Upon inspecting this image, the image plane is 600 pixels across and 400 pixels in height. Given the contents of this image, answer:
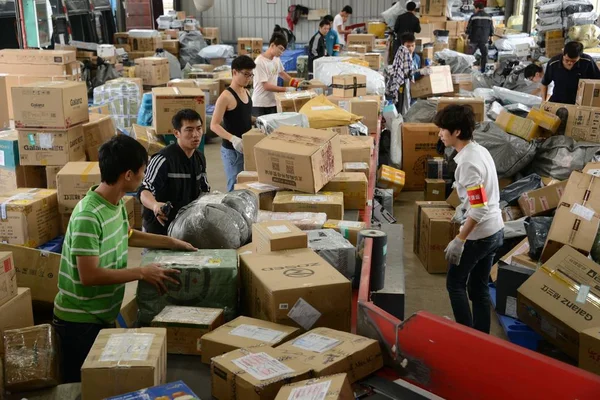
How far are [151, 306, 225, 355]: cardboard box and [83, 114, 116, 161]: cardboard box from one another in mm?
3140

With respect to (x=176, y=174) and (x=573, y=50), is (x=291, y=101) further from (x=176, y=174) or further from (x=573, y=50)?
(x=573, y=50)

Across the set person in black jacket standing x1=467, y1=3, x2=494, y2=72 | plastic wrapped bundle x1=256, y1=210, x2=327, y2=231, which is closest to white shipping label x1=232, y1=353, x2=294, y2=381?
plastic wrapped bundle x1=256, y1=210, x2=327, y2=231

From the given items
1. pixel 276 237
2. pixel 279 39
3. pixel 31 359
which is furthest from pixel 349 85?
pixel 31 359

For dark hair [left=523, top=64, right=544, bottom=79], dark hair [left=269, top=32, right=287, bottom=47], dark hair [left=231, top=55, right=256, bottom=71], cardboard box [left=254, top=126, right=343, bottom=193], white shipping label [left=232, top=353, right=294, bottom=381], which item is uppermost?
dark hair [left=269, top=32, right=287, bottom=47]

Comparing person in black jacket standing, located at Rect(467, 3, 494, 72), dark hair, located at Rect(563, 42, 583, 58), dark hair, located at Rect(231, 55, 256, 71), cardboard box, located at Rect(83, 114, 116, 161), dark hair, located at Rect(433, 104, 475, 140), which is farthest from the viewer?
person in black jacket standing, located at Rect(467, 3, 494, 72)

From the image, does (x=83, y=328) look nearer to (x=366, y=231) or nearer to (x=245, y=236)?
(x=245, y=236)

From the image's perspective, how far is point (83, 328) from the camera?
258cm

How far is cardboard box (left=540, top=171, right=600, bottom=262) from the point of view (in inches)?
154

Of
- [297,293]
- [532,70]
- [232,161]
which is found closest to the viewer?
[297,293]

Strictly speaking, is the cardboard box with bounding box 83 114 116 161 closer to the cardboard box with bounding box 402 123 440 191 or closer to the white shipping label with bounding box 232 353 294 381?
the cardboard box with bounding box 402 123 440 191

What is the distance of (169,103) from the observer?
5.74 meters

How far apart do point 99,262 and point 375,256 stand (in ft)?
3.87

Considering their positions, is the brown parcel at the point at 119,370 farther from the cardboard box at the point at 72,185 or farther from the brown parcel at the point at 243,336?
the cardboard box at the point at 72,185

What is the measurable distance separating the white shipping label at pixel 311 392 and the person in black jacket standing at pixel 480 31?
12587 millimetres
